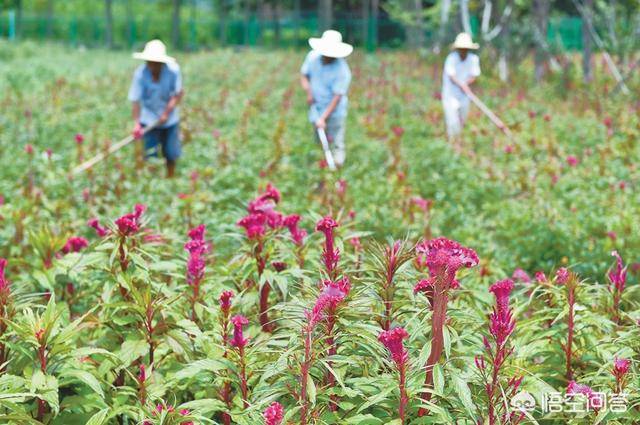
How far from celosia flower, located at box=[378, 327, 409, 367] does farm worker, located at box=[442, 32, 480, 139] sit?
838 centimetres

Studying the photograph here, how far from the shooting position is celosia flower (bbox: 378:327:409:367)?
2143 mm

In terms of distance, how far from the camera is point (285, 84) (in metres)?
20.4

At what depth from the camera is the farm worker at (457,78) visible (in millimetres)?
10320

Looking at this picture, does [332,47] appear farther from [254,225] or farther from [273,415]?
Answer: [273,415]

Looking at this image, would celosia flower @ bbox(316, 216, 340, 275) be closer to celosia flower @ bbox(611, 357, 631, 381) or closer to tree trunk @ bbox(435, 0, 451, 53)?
celosia flower @ bbox(611, 357, 631, 381)

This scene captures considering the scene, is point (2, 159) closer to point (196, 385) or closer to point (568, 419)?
point (196, 385)

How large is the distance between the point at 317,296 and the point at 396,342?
351 millimetres

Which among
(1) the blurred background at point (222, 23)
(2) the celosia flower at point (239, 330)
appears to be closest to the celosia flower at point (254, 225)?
(2) the celosia flower at point (239, 330)

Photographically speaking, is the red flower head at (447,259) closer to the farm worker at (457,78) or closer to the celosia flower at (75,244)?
the celosia flower at (75,244)

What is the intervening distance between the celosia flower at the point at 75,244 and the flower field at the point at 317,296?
0.01 meters

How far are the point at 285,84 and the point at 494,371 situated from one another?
18600mm

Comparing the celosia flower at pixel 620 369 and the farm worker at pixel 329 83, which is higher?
the farm worker at pixel 329 83

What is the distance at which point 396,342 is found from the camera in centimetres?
217
